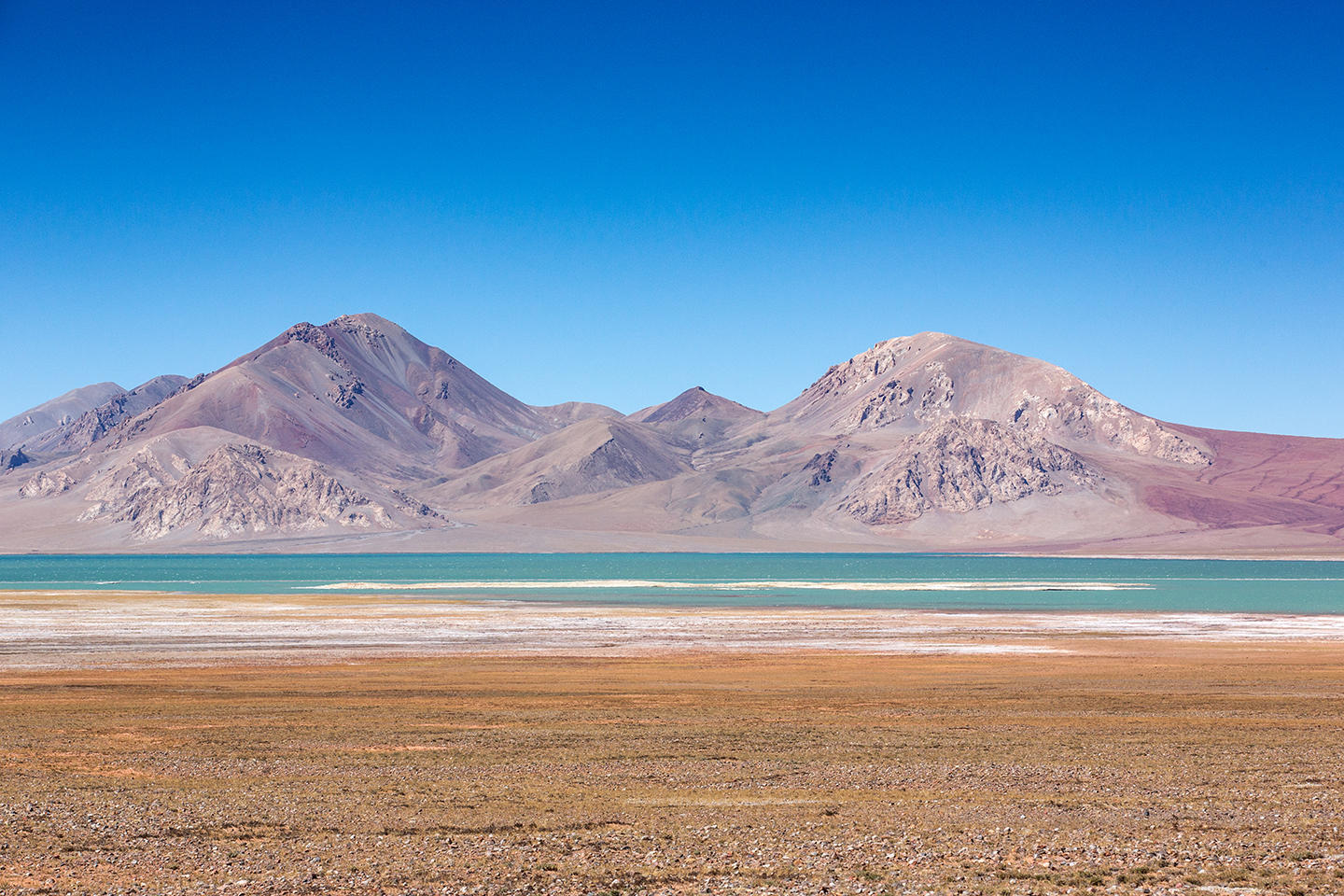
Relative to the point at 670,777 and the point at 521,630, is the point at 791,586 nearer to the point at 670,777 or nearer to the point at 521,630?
the point at 521,630

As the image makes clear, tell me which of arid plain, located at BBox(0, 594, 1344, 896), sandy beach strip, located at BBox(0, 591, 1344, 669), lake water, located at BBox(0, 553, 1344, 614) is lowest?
lake water, located at BBox(0, 553, 1344, 614)

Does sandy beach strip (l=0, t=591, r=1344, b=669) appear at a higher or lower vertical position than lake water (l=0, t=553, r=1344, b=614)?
higher

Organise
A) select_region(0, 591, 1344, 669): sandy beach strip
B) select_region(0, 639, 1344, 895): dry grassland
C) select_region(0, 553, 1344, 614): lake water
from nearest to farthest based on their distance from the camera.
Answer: select_region(0, 639, 1344, 895): dry grassland, select_region(0, 591, 1344, 669): sandy beach strip, select_region(0, 553, 1344, 614): lake water

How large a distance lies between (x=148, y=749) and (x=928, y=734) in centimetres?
1474

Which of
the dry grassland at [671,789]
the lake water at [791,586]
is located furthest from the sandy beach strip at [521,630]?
the dry grassland at [671,789]

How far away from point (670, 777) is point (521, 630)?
41.4 m

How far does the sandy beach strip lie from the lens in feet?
164

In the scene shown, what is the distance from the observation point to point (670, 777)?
2097 centimetres

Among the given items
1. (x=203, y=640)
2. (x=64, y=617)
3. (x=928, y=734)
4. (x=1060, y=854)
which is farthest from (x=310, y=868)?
(x=64, y=617)

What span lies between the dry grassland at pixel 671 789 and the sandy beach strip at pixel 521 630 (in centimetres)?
1477

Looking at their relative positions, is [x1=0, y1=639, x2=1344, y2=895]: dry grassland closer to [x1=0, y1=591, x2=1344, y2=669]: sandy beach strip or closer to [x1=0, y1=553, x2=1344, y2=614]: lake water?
[x1=0, y1=591, x2=1344, y2=669]: sandy beach strip

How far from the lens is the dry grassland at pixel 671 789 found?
1514cm

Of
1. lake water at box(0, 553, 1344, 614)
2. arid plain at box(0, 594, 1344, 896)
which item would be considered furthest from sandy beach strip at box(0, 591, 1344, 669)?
lake water at box(0, 553, 1344, 614)

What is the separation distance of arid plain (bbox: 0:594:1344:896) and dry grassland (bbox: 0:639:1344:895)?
72 mm
